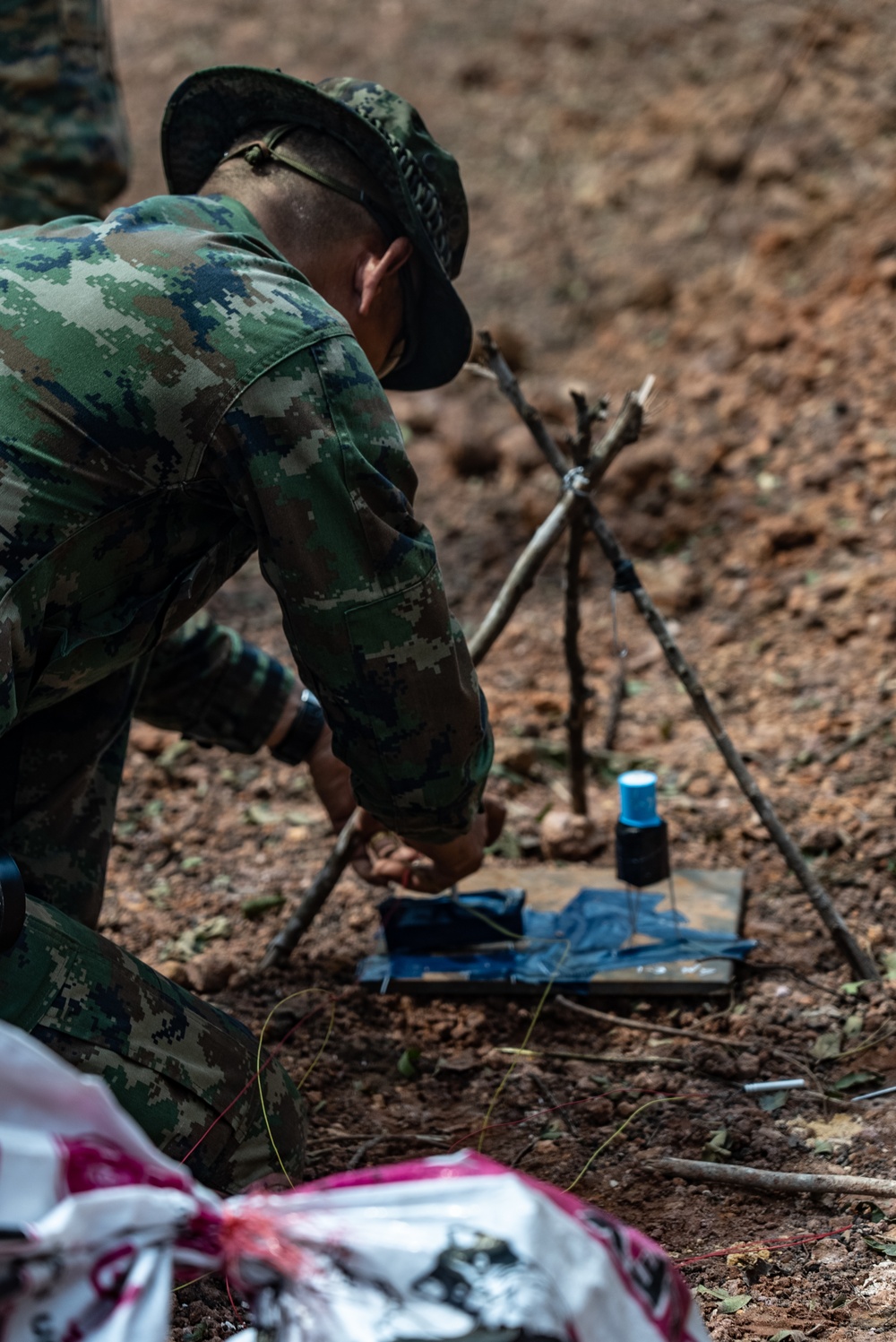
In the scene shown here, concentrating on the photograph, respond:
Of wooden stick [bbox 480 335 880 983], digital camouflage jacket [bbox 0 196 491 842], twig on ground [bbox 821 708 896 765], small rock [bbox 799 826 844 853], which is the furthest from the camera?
twig on ground [bbox 821 708 896 765]

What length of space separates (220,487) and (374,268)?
21.0 inches

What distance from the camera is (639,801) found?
297 centimetres

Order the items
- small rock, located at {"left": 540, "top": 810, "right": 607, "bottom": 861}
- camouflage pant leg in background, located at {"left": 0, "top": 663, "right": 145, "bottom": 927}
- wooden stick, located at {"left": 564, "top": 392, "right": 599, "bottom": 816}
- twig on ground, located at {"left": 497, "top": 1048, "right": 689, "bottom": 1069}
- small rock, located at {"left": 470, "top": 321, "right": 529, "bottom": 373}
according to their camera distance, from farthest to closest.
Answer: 1. small rock, located at {"left": 470, "top": 321, "right": 529, "bottom": 373}
2. small rock, located at {"left": 540, "top": 810, "right": 607, "bottom": 861}
3. wooden stick, located at {"left": 564, "top": 392, "right": 599, "bottom": 816}
4. twig on ground, located at {"left": 497, "top": 1048, "right": 689, "bottom": 1069}
5. camouflage pant leg in background, located at {"left": 0, "top": 663, "right": 145, "bottom": 927}

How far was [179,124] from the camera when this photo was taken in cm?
253

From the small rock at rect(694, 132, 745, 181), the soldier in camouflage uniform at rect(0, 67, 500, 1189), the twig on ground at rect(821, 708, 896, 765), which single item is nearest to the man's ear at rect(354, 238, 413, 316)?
the soldier in camouflage uniform at rect(0, 67, 500, 1189)

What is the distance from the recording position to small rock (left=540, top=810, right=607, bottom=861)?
3.69m

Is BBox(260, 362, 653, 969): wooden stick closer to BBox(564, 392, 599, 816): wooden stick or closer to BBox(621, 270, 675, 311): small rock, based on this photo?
BBox(564, 392, 599, 816): wooden stick

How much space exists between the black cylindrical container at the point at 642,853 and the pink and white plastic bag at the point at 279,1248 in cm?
181

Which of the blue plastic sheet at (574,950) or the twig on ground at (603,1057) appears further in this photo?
the blue plastic sheet at (574,950)

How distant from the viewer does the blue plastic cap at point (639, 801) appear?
2955 millimetres

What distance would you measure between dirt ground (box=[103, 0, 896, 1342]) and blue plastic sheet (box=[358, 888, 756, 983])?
85 mm

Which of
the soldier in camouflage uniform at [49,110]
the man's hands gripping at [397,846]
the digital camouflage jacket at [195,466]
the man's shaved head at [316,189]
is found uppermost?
the soldier in camouflage uniform at [49,110]

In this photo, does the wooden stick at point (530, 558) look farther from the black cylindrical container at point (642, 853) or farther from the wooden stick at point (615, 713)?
the wooden stick at point (615, 713)

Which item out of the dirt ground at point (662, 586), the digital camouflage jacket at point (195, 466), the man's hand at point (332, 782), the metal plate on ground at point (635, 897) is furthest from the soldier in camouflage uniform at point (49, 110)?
the metal plate on ground at point (635, 897)
